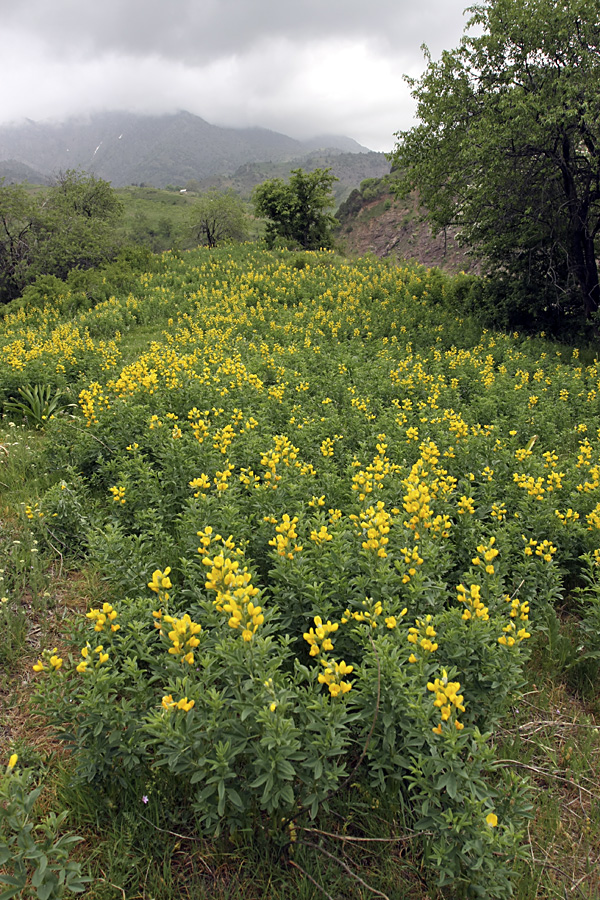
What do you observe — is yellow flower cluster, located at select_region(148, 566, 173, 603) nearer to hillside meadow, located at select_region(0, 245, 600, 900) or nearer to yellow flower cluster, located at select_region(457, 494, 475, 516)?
hillside meadow, located at select_region(0, 245, 600, 900)

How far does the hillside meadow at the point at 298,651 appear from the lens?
6.54 feet

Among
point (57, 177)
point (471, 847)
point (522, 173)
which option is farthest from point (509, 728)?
point (57, 177)

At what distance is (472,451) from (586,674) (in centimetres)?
242

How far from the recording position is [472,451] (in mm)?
5008

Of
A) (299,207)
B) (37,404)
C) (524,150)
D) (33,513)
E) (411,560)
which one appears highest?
(299,207)

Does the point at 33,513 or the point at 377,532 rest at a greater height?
the point at 377,532

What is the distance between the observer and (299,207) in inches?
1003

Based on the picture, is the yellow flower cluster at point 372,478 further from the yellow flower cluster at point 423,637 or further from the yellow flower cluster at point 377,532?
the yellow flower cluster at point 423,637

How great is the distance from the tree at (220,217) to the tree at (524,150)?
26.1m

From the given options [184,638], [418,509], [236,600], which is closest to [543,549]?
[418,509]

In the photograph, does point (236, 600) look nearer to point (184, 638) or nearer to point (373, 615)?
point (184, 638)

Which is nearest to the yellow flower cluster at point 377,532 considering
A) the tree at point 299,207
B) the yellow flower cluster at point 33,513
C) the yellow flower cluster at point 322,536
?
the yellow flower cluster at point 322,536

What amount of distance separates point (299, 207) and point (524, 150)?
1820 cm

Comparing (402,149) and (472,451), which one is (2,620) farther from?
(402,149)
